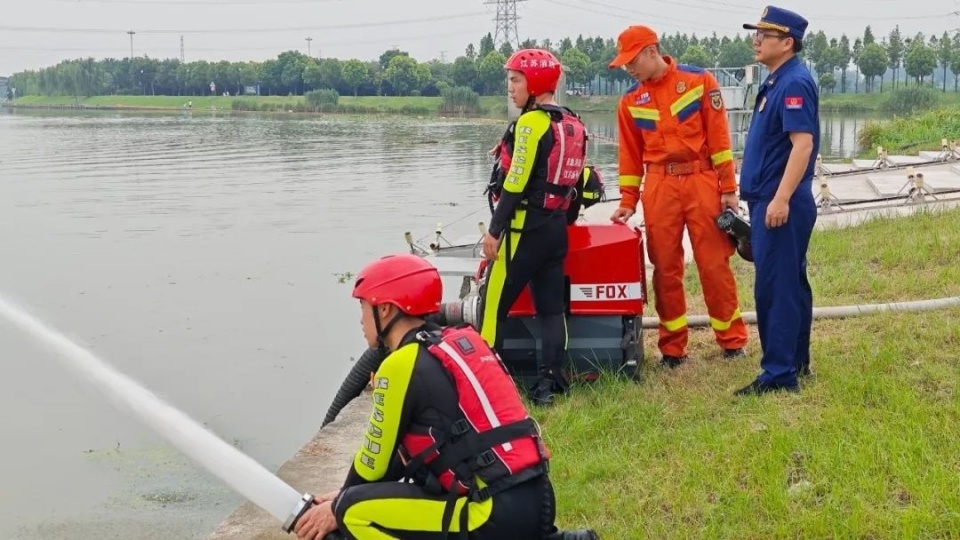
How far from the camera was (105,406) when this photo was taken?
8523mm

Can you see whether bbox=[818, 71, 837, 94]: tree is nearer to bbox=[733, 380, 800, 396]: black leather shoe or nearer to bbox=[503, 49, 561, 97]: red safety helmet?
bbox=[503, 49, 561, 97]: red safety helmet

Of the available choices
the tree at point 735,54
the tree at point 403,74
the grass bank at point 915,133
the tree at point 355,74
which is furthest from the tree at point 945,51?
the grass bank at point 915,133

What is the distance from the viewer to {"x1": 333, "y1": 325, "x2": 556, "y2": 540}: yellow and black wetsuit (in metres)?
3.34

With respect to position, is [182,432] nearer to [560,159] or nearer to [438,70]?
[560,159]

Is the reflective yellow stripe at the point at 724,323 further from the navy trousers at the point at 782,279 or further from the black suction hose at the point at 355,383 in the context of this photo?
the black suction hose at the point at 355,383

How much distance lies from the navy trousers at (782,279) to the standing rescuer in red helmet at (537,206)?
1034 mm

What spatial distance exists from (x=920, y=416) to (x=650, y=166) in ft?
7.17

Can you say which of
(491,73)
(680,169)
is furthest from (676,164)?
(491,73)

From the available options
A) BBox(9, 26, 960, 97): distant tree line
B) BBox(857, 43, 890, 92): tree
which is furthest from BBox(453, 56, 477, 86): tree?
BBox(857, 43, 890, 92): tree

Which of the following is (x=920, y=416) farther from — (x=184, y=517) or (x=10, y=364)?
(x=10, y=364)

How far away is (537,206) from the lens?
565cm

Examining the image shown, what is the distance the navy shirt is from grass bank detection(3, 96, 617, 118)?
81.0m

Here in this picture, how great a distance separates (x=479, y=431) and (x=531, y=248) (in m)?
2.44

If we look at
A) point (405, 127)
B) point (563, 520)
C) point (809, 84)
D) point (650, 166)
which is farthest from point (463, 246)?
point (405, 127)
